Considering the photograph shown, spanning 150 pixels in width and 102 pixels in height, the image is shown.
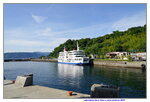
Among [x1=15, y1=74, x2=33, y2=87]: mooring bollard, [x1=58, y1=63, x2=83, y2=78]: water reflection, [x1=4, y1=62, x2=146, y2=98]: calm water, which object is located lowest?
[x1=58, y1=63, x2=83, y2=78]: water reflection

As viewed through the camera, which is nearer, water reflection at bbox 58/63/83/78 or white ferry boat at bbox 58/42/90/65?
water reflection at bbox 58/63/83/78

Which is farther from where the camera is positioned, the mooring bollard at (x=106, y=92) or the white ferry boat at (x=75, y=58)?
the white ferry boat at (x=75, y=58)

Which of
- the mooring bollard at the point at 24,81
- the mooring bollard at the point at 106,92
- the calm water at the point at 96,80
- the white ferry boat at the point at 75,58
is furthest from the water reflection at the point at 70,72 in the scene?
the mooring bollard at the point at 106,92

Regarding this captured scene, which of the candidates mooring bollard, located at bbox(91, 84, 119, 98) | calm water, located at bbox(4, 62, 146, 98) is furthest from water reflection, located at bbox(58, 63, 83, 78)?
mooring bollard, located at bbox(91, 84, 119, 98)

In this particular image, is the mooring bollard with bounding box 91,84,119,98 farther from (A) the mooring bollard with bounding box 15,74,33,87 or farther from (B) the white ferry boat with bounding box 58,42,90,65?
(B) the white ferry boat with bounding box 58,42,90,65

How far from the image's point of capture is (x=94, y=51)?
6769 cm

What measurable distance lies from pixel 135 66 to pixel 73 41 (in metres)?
78.1

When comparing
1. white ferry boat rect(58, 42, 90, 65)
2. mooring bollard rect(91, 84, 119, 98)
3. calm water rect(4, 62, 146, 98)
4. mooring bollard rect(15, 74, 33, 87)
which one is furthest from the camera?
white ferry boat rect(58, 42, 90, 65)

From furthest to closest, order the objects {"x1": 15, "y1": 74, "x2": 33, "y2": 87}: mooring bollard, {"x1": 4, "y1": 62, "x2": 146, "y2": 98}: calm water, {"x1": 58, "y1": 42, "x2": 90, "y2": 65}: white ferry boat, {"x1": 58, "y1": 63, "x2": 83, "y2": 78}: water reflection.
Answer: {"x1": 58, "y1": 42, "x2": 90, "y2": 65}: white ferry boat < {"x1": 58, "y1": 63, "x2": 83, "y2": 78}: water reflection < {"x1": 4, "y1": 62, "x2": 146, "y2": 98}: calm water < {"x1": 15, "y1": 74, "x2": 33, "y2": 87}: mooring bollard

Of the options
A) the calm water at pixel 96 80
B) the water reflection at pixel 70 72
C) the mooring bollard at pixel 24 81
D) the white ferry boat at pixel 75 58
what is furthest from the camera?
the white ferry boat at pixel 75 58

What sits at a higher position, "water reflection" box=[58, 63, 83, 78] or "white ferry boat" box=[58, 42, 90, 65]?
"white ferry boat" box=[58, 42, 90, 65]

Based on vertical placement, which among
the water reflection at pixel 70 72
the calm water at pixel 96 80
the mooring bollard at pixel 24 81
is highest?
the mooring bollard at pixel 24 81

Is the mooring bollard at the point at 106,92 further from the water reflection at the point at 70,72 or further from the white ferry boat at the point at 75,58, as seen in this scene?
the white ferry boat at the point at 75,58

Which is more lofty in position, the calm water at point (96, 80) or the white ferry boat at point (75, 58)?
the white ferry boat at point (75, 58)
